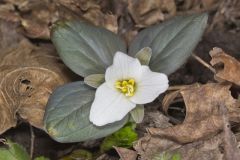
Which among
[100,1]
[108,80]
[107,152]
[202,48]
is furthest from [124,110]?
[100,1]

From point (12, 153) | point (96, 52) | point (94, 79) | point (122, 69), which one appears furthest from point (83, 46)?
point (12, 153)

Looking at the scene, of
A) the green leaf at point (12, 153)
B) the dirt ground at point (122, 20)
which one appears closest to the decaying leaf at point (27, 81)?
the dirt ground at point (122, 20)

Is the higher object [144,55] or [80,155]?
[144,55]

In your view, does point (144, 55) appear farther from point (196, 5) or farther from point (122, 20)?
point (196, 5)

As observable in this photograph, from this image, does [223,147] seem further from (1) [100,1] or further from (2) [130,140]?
(1) [100,1]

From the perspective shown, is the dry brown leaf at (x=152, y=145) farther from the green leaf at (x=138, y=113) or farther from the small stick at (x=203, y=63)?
the small stick at (x=203, y=63)

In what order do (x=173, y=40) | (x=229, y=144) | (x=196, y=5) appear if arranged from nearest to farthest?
(x=229, y=144) → (x=173, y=40) → (x=196, y=5)

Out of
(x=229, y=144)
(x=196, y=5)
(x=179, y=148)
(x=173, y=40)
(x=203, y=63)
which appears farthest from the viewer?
(x=196, y=5)
